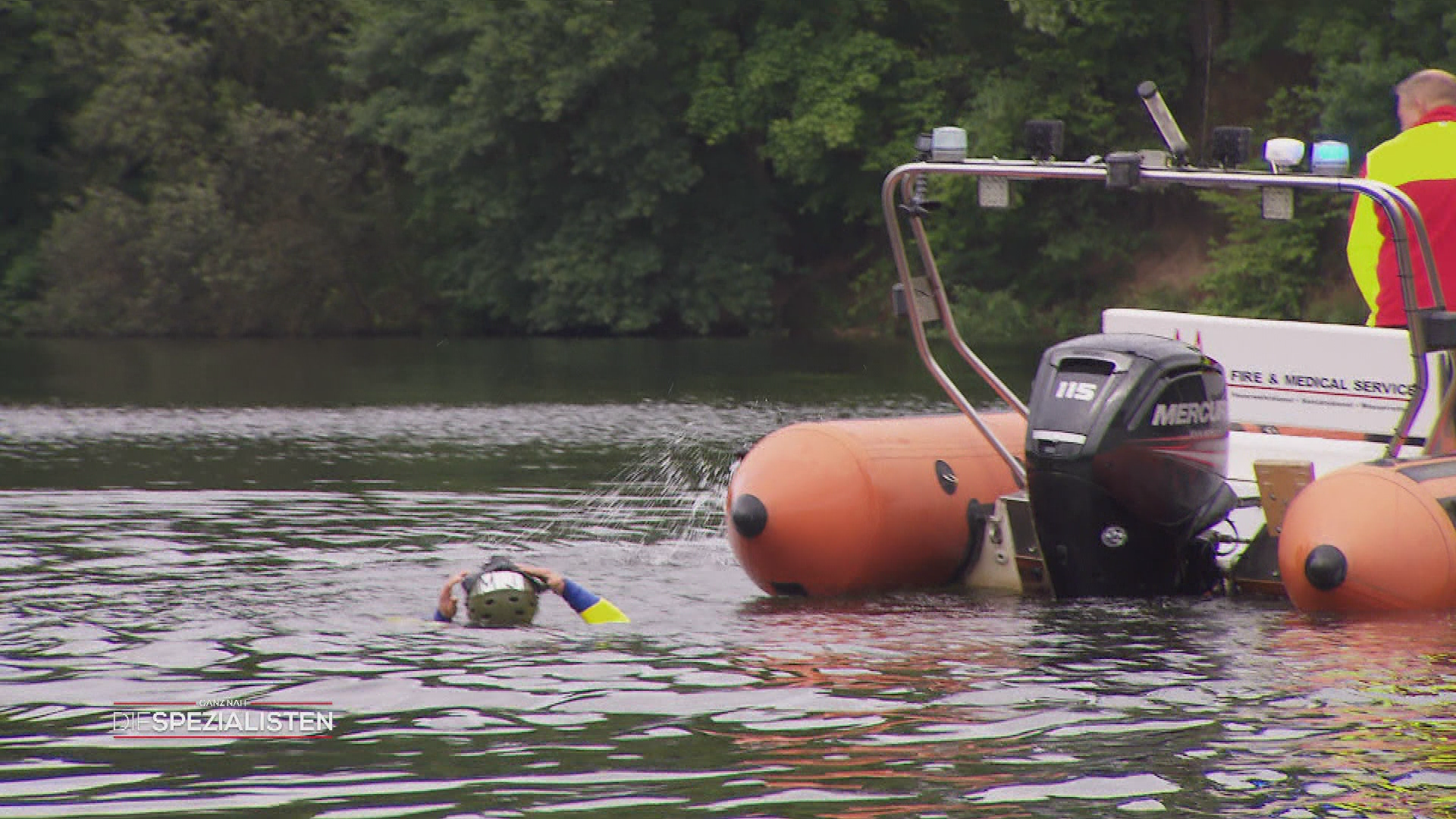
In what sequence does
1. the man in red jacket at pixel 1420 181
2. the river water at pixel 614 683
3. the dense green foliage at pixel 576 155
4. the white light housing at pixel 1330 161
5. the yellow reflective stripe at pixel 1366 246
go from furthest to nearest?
1. the dense green foliage at pixel 576 155
2. the yellow reflective stripe at pixel 1366 246
3. the man in red jacket at pixel 1420 181
4. the white light housing at pixel 1330 161
5. the river water at pixel 614 683

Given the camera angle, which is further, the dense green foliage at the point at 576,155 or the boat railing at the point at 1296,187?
the dense green foliage at the point at 576,155

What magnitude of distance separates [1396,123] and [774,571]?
25.2 meters

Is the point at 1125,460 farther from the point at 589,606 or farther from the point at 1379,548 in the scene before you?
the point at 589,606

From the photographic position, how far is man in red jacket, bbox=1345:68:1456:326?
33.3ft

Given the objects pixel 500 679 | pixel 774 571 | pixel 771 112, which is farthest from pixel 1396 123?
pixel 500 679

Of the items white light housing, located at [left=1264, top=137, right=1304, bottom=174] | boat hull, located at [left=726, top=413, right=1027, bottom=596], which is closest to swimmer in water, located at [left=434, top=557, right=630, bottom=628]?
boat hull, located at [left=726, top=413, right=1027, bottom=596]

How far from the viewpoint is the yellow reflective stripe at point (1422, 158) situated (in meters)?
10.2

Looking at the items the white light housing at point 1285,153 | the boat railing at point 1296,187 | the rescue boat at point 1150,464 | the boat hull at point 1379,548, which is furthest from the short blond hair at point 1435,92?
the boat hull at point 1379,548

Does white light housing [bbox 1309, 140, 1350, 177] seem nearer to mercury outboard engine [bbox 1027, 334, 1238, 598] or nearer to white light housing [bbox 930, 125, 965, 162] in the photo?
mercury outboard engine [bbox 1027, 334, 1238, 598]

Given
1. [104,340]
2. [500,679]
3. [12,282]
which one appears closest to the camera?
[500,679]

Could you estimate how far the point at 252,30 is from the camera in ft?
149

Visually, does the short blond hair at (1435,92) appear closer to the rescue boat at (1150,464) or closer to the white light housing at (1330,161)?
the rescue boat at (1150,464)

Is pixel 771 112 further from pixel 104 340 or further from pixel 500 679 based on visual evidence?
pixel 500 679

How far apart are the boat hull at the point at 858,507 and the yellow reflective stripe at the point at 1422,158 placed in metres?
2.11
